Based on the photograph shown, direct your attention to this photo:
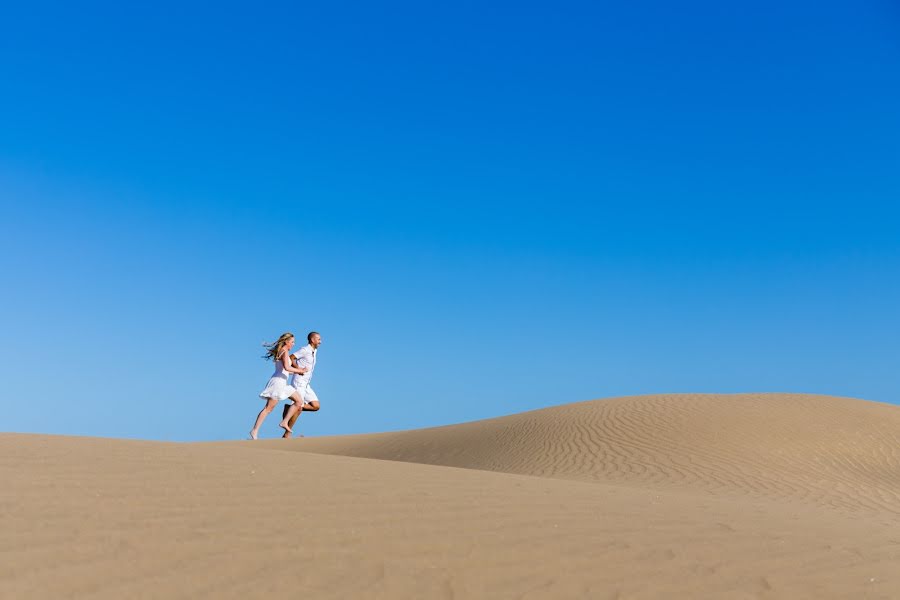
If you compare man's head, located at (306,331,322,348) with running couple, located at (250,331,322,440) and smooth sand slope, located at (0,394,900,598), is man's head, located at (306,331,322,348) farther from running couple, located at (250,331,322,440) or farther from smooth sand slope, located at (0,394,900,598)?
smooth sand slope, located at (0,394,900,598)

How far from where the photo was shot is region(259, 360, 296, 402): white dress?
46.3 ft

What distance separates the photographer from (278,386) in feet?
46.3

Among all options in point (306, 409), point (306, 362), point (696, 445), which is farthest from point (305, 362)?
point (696, 445)

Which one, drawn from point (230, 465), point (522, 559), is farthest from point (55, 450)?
point (522, 559)

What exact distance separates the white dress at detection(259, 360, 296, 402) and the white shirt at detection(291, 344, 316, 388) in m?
0.35

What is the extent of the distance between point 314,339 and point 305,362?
50cm

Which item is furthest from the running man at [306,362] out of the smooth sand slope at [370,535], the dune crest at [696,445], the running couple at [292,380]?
the smooth sand slope at [370,535]

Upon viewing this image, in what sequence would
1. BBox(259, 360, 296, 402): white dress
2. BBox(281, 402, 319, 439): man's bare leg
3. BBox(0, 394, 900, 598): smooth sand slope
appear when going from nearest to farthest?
1. BBox(0, 394, 900, 598): smooth sand slope
2. BBox(259, 360, 296, 402): white dress
3. BBox(281, 402, 319, 439): man's bare leg

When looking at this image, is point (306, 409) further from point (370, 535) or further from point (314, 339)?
point (370, 535)

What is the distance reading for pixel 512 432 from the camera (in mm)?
17562

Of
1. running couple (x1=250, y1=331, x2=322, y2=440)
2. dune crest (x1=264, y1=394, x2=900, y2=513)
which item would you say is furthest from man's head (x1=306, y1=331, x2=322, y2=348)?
dune crest (x1=264, y1=394, x2=900, y2=513)

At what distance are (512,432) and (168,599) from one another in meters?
14.5

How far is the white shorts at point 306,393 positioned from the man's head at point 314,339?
2.73 ft

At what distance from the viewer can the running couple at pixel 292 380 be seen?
14008mm
